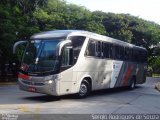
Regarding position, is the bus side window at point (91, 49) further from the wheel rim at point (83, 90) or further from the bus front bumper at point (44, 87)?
the bus front bumper at point (44, 87)

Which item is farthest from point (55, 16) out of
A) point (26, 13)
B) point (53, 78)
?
point (53, 78)

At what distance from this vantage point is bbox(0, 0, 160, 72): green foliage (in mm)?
27019

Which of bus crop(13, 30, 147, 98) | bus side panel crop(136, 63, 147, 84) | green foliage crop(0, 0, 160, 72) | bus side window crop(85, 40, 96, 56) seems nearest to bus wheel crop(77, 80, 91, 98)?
bus crop(13, 30, 147, 98)

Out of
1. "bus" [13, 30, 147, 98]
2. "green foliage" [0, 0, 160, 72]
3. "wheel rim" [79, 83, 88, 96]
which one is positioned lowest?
"wheel rim" [79, 83, 88, 96]

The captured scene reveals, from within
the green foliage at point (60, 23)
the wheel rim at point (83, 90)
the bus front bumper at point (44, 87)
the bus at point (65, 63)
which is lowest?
the wheel rim at point (83, 90)

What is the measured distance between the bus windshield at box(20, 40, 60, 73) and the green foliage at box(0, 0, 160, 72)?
34.6 feet

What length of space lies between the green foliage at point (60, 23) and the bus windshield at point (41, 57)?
34.6 ft

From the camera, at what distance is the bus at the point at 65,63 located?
1484cm

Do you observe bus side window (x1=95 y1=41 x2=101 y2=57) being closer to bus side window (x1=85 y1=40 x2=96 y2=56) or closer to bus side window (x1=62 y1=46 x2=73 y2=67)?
bus side window (x1=85 y1=40 x2=96 y2=56)

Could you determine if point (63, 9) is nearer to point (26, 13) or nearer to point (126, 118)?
point (26, 13)

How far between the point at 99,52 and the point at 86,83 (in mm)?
1994

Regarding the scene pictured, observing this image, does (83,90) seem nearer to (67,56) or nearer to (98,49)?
(67,56)

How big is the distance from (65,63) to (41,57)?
42.2 inches

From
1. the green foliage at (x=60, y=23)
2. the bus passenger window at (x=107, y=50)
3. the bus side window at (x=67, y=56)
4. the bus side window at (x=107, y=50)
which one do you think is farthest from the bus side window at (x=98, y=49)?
the green foliage at (x=60, y=23)
